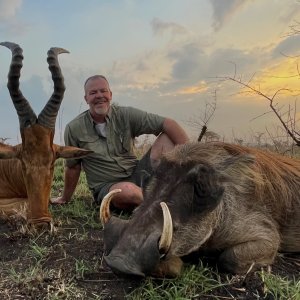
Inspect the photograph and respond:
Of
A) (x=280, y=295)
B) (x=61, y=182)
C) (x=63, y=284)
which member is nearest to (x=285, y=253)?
(x=280, y=295)

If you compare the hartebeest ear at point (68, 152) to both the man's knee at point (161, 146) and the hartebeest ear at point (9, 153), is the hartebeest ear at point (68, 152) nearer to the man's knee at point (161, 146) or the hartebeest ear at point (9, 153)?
the hartebeest ear at point (9, 153)

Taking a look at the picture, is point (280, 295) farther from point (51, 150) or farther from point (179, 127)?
point (179, 127)

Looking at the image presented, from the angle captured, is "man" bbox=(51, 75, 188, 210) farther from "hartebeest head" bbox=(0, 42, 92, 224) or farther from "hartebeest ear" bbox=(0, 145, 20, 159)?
"hartebeest ear" bbox=(0, 145, 20, 159)

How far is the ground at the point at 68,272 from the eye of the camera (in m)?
3.61

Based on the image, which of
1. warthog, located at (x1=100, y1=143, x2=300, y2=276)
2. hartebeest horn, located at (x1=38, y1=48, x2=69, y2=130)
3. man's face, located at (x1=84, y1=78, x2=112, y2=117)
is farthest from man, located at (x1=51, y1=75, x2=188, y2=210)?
warthog, located at (x1=100, y1=143, x2=300, y2=276)

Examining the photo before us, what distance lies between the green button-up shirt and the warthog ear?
2.99m

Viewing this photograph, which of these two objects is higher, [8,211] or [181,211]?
[181,211]

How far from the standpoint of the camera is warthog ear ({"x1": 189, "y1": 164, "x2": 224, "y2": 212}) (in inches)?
153

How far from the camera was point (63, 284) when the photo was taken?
146 inches

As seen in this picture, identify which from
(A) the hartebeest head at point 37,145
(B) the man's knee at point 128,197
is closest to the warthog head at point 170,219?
(A) the hartebeest head at point 37,145

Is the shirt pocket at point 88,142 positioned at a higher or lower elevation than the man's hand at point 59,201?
higher

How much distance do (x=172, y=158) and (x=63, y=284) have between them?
132cm

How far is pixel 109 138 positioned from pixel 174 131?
90cm

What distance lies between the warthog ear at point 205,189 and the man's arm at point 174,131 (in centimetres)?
276
